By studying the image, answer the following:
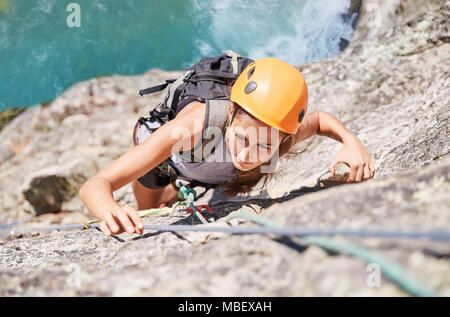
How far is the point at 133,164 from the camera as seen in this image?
221 centimetres

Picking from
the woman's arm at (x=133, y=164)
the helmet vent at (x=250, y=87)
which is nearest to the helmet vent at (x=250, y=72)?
the helmet vent at (x=250, y=87)

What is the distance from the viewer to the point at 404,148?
2.98 metres

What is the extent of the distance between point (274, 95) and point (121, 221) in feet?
4.78

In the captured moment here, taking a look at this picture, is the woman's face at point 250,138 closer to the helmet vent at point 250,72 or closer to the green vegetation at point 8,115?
the helmet vent at point 250,72

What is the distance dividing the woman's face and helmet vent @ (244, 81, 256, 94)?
6.8 inches

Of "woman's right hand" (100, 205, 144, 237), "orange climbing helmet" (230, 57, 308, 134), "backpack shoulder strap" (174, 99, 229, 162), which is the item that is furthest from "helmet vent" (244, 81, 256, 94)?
"woman's right hand" (100, 205, 144, 237)

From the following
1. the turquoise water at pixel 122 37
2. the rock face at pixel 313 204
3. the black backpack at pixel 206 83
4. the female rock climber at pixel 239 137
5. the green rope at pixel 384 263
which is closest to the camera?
the green rope at pixel 384 263

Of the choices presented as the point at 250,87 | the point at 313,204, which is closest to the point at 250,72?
the point at 250,87

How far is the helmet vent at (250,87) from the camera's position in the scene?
241cm

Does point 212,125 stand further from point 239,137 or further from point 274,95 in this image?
point 274,95

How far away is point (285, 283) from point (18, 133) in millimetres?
12910

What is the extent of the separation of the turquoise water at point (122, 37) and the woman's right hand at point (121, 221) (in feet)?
37.4
